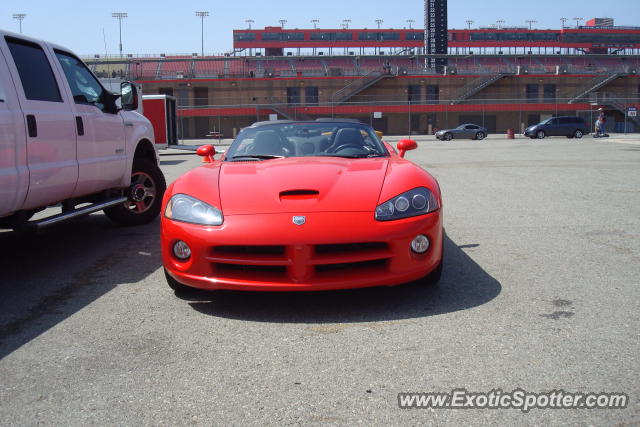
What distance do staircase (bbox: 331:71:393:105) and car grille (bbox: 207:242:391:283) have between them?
172ft

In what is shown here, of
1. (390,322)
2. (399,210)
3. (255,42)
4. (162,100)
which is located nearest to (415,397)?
(390,322)

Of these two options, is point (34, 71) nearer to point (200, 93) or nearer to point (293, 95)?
point (293, 95)

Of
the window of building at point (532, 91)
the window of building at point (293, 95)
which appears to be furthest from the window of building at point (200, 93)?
the window of building at point (532, 91)

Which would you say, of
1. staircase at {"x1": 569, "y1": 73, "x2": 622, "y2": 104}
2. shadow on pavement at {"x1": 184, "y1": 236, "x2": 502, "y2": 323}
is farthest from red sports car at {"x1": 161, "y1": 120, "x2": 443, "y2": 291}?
staircase at {"x1": 569, "y1": 73, "x2": 622, "y2": 104}

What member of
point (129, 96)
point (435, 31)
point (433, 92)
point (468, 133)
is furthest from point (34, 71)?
point (435, 31)

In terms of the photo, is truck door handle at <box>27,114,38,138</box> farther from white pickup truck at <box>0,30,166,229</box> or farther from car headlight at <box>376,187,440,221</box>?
car headlight at <box>376,187,440,221</box>

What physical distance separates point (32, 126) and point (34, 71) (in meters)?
0.67

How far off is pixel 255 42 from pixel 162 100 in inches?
2243

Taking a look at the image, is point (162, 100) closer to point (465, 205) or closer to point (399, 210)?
point (465, 205)

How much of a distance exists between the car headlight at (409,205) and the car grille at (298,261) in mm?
212

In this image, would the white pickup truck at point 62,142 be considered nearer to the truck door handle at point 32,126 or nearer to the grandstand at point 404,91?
the truck door handle at point 32,126

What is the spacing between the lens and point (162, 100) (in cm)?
2470

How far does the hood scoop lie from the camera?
377 centimetres

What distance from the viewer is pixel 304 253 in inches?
135
